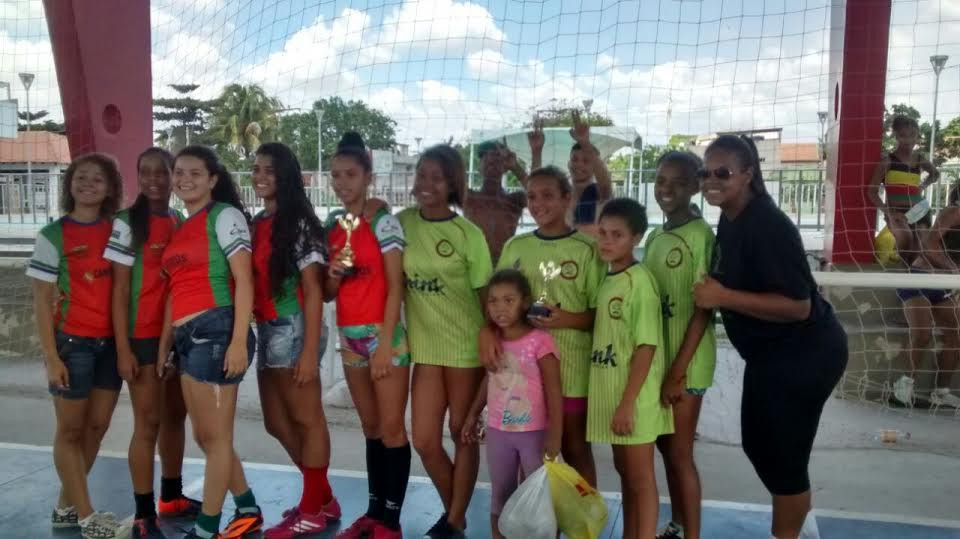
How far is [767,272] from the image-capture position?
2.56 meters

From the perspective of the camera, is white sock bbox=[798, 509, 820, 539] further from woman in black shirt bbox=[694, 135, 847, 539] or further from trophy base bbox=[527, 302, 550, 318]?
trophy base bbox=[527, 302, 550, 318]

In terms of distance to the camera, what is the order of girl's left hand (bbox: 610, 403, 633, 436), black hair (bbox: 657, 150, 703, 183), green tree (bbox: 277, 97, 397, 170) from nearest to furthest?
girl's left hand (bbox: 610, 403, 633, 436), black hair (bbox: 657, 150, 703, 183), green tree (bbox: 277, 97, 397, 170)

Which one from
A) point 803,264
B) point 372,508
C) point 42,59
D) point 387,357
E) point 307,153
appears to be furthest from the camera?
point 42,59

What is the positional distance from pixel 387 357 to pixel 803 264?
4.96ft

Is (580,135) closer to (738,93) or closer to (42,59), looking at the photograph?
(738,93)

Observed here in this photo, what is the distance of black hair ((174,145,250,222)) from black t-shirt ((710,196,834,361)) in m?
1.86

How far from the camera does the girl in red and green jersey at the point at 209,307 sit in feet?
9.74

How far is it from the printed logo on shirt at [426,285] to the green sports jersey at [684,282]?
808mm

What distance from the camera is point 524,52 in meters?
4.17

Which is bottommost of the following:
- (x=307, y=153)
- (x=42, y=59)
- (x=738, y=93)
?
(x=307, y=153)

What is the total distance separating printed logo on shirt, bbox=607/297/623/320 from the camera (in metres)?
2.76

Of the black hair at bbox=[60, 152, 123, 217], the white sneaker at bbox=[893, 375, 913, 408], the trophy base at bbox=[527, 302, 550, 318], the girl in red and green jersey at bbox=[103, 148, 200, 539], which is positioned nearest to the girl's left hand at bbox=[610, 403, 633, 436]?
the trophy base at bbox=[527, 302, 550, 318]

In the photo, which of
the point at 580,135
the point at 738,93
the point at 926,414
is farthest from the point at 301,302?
the point at 926,414

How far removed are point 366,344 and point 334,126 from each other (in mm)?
1775
